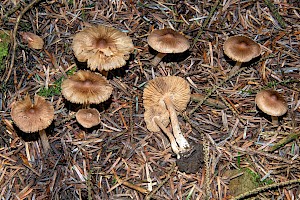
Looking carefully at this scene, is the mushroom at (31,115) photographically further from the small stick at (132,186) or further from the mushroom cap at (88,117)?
the small stick at (132,186)

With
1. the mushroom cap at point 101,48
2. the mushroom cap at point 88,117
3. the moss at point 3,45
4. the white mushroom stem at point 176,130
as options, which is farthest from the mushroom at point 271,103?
the moss at point 3,45

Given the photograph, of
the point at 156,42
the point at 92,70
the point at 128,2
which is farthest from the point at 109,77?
the point at 128,2

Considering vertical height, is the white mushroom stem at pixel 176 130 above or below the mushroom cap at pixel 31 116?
below

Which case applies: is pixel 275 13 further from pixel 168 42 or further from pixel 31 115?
pixel 31 115

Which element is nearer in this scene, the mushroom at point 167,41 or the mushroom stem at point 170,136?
the mushroom stem at point 170,136

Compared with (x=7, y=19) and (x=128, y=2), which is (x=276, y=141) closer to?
(x=128, y=2)

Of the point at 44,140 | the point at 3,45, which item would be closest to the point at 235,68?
the point at 44,140
